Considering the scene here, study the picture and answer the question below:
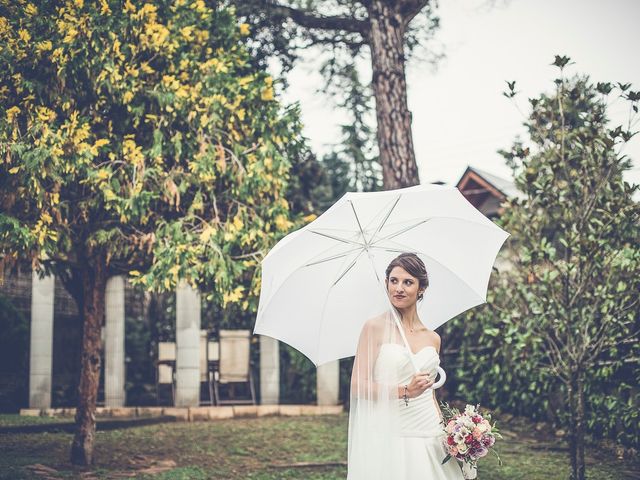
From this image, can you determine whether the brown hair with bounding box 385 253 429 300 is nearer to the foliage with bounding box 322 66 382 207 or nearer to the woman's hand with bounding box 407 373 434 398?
the woman's hand with bounding box 407 373 434 398

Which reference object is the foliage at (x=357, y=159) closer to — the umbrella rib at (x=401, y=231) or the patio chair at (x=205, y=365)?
the patio chair at (x=205, y=365)

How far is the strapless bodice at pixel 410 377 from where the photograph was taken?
14.4 feet

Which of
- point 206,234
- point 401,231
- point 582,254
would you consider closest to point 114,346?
point 206,234

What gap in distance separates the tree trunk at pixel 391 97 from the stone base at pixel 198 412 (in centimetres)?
590

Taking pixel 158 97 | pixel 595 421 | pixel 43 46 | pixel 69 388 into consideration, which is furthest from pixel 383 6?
pixel 69 388

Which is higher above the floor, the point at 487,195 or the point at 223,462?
the point at 487,195

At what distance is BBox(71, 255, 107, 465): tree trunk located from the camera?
890cm

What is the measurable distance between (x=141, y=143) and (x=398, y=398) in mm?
5581

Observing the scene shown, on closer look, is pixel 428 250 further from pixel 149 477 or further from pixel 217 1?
pixel 217 1

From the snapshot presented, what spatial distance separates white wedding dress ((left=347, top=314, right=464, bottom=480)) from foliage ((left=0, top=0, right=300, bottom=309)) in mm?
4082

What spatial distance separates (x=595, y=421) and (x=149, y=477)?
5829mm

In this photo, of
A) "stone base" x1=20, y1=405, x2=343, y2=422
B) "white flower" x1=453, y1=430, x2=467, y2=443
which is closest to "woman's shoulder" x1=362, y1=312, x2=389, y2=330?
"white flower" x1=453, y1=430, x2=467, y2=443

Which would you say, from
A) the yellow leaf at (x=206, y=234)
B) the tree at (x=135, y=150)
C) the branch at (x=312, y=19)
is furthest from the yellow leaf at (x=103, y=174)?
the branch at (x=312, y=19)

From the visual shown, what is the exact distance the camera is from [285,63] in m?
11.6
